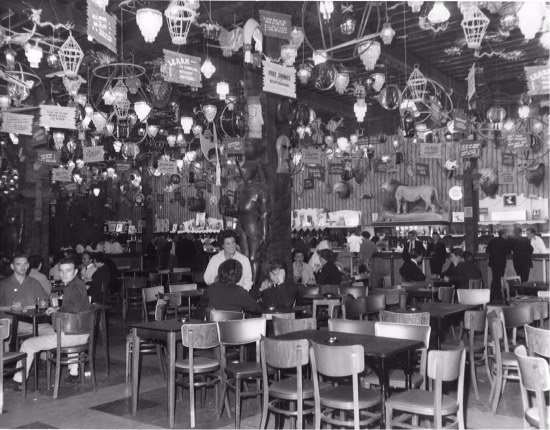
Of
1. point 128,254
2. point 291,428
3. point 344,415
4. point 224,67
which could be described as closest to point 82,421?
point 291,428

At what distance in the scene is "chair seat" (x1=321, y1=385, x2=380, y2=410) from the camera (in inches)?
146

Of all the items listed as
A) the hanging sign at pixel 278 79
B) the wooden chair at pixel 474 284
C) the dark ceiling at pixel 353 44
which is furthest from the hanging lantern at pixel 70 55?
the wooden chair at pixel 474 284

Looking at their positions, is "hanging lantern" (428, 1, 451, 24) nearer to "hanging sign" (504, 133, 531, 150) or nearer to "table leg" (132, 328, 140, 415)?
"table leg" (132, 328, 140, 415)

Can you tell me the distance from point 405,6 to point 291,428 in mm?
7096

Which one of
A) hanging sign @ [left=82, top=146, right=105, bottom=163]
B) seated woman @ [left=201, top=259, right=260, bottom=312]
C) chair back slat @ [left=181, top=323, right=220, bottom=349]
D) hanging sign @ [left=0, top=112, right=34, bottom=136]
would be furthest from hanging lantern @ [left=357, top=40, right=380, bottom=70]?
hanging sign @ [left=82, top=146, right=105, bottom=163]

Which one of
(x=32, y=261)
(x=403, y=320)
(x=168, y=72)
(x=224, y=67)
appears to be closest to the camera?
(x=403, y=320)

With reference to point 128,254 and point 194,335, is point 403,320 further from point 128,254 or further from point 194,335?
point 128,254

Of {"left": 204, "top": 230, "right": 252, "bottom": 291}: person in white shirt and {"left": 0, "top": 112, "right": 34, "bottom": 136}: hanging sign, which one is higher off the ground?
{"left": 0, "top": 112, "right": 34, "bottom": 136}: hanging sign

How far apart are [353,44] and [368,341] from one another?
24.9ft

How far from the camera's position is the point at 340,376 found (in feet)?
12.3

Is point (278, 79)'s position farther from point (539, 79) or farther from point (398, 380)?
point (398, 380)

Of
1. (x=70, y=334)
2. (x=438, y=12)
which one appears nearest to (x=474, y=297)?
(x=438, y=12)

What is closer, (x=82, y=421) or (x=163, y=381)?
(x=82, y=421)

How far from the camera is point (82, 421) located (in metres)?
4.88
